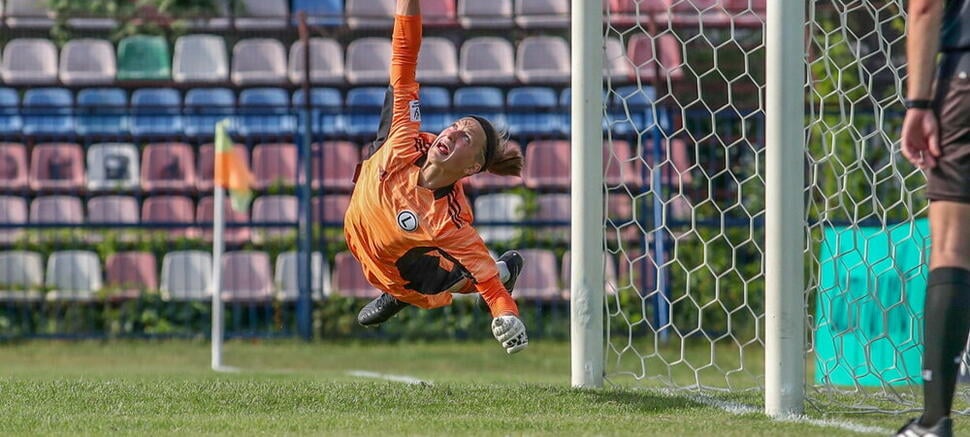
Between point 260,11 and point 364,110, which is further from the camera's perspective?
point 260,11

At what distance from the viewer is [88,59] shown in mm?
14984

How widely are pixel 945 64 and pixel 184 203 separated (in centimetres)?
1059

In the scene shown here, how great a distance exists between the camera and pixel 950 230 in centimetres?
378

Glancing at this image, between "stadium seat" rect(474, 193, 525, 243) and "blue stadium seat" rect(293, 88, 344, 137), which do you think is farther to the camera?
"stadium seat" rect(474, 193, 525, 243)

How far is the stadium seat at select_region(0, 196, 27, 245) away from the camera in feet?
42.9

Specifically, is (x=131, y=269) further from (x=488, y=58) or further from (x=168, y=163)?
(x=488, y=58)

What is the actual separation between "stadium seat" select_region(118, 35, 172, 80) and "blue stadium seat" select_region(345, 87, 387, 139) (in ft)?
7.35

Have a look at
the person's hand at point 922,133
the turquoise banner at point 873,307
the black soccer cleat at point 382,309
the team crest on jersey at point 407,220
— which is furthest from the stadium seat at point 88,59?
the person's hand at point 922,133

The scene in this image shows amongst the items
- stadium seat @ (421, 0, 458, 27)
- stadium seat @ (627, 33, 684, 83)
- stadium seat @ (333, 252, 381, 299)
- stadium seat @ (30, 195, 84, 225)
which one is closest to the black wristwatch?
stadium seat @ (333, 252, 381, 299)

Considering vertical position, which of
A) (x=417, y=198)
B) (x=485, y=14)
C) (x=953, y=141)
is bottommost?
(x=417, y=198)

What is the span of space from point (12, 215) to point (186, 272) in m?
1.99

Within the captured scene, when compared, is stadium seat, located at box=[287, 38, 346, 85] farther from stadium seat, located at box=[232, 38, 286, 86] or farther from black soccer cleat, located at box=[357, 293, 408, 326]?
black soccer cleat, located at box=[357, 293, 408, 326]

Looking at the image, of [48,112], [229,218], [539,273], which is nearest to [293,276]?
[229,218]

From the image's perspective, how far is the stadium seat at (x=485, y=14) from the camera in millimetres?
14664
